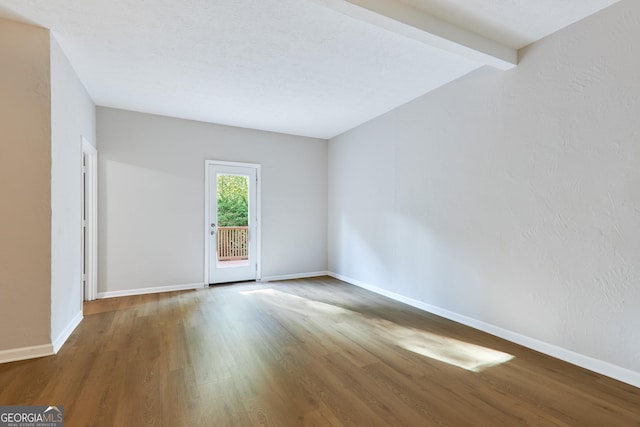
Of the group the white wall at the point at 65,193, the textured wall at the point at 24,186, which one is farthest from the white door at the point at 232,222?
the textured wall at the point at 24,186

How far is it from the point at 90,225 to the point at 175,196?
1178 mm

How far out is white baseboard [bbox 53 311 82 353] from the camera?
8.71ft

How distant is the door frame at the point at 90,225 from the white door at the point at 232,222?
1545 mm

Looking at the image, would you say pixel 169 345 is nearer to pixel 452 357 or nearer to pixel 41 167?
pixel 41 167

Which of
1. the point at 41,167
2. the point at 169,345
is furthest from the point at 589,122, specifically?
the point at 41,167

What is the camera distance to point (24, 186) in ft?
8.18

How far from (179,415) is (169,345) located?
3.74ft

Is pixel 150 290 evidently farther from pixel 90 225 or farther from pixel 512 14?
pixel 512 14

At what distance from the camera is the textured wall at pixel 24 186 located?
2453mm

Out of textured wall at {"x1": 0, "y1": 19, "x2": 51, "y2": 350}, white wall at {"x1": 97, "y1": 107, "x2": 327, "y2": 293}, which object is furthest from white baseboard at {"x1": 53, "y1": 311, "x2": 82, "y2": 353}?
white wall at {"x1": 97, "y1": 107, "x2": 327, "y2": 293}

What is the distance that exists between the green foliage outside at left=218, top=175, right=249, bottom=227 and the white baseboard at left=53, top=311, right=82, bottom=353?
2308 millimetres

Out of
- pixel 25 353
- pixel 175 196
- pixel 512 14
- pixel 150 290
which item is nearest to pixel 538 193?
pixel 512 14

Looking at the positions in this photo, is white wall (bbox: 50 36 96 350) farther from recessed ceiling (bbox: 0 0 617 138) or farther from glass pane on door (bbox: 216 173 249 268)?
glass pane on door (bbox: 216 173 249 268)

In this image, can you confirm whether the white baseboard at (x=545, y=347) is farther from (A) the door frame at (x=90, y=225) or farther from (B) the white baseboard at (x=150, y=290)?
(A) the door frame at (x=90, y=225)
